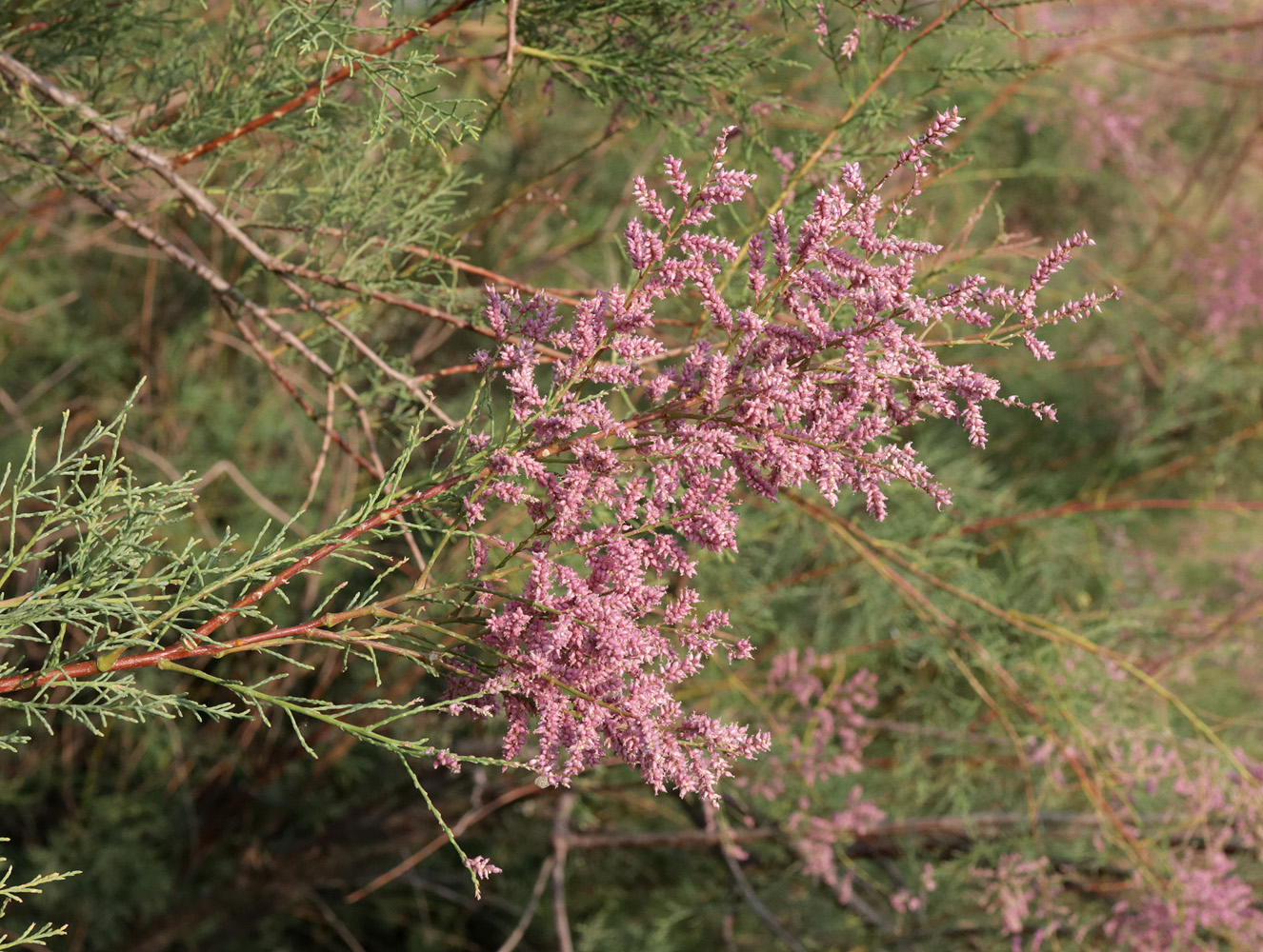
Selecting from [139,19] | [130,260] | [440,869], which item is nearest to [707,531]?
[139,19]

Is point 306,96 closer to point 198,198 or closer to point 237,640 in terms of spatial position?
point 198,198

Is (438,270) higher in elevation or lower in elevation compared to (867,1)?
lower

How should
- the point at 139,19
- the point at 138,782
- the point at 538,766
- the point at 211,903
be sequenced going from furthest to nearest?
the point at 138,782
the point at 211,903
the point at 139,19
the point at 538,766

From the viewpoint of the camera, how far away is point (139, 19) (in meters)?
1.88

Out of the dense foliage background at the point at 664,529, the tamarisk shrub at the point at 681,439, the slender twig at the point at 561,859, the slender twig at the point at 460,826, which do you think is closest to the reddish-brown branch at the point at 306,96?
the dense foliage background at the point at 664,529

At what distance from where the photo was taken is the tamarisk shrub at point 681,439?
3.14ft

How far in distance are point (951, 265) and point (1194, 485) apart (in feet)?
10.6

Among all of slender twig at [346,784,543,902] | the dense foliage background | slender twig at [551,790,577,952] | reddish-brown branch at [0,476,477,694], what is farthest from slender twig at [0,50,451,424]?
slender twig at [551,790,577,952]

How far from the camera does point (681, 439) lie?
38.5 inches

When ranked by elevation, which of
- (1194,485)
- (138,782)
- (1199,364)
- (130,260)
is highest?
(1199,364)

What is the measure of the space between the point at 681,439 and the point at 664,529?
0.79 ft

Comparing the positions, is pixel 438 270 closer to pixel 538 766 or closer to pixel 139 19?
pixel 139 19

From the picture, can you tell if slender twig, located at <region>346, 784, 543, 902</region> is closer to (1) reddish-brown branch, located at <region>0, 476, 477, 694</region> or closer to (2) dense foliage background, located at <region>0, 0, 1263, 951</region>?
(2) dense foliage background, located at <region>0, 0, 1263, 951</region>

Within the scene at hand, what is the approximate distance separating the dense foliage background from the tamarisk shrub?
0.26 ft
